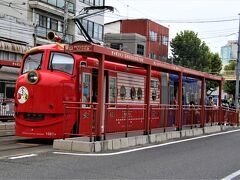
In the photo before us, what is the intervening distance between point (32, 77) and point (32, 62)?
3.94 feet

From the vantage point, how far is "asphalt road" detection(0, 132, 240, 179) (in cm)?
889

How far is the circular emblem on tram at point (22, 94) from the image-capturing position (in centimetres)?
1405

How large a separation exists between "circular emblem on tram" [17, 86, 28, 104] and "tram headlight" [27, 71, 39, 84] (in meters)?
0.33

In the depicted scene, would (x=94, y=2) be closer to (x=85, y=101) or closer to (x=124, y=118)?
(x=85, y=101)

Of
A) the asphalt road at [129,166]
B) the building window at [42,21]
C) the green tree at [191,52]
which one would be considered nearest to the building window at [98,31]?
the building window at [42,21]

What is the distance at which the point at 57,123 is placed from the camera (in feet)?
45.4

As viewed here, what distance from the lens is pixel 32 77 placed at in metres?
14.0

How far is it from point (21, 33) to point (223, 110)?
55.6 feet

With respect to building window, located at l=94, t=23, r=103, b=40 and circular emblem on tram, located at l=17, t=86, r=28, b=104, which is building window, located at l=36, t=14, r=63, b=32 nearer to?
building window, located at l=94, t=23, r=103, b=40

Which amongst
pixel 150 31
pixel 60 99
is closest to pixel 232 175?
pixel 60 99

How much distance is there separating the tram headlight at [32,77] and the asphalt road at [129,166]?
9.85 ft

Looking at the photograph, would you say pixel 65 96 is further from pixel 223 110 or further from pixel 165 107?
pixel 223 110

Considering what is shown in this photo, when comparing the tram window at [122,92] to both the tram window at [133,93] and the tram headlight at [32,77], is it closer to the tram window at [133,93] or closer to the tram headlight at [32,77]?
the tram window at [133,93]

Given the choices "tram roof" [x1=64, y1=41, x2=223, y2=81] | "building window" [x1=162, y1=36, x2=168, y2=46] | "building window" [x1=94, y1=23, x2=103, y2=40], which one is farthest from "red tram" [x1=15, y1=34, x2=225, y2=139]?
"building window" [x1=162, y1=36, x2=168, y2=46]
